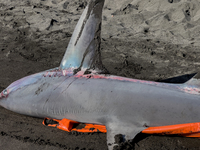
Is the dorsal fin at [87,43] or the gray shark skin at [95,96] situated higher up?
the dorsal fin at [87,43]

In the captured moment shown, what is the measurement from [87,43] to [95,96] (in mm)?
844

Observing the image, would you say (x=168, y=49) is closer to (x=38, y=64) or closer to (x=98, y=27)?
(x=98, y=27)

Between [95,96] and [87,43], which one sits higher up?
[87,43]

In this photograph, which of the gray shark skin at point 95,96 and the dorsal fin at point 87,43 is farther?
the dorsal fin at point 87,43

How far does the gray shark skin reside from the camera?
2699 mm

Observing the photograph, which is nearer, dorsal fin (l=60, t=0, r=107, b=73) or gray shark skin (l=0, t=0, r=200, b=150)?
gray shark skin (l=0, t=0, r=200, b=150)

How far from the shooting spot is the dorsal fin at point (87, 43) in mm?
3217

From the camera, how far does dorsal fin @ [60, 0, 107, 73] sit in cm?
322

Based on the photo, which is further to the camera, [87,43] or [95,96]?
[87,43]

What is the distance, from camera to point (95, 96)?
2893 millimetres

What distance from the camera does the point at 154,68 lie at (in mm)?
4445

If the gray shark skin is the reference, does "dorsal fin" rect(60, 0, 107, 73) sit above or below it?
above

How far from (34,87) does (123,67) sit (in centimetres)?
198

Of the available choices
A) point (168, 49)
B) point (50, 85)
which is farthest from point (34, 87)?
point (168, 49)
